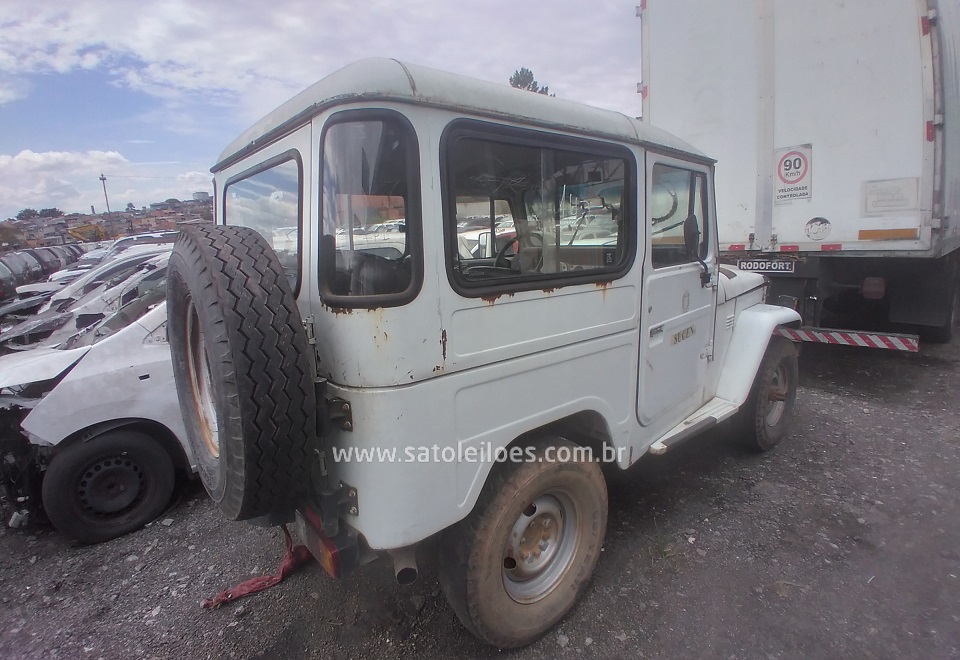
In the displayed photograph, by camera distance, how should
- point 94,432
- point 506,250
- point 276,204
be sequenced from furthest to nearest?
point 94,432 < point 506,250 < point 276,204

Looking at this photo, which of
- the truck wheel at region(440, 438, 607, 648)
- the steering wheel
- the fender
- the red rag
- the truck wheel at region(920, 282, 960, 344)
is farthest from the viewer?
the truck wheel at region(920, 282, 960, 344)

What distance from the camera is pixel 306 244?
6.16 ft

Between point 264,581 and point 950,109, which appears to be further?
point 950,109

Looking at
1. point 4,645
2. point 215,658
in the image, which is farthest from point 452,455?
point 4,645

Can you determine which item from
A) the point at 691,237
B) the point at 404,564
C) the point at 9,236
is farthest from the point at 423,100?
the point at 9,236

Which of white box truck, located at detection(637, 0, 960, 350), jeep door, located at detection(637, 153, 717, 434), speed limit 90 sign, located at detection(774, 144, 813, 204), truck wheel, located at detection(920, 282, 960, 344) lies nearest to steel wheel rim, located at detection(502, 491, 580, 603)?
jeep door, located at detection(637, 153, 717, 434)

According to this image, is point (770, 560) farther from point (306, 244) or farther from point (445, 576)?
point (306, 244)

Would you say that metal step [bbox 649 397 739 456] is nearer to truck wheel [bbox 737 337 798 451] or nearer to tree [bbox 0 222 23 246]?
truck wheel [bbox 737 337 798 451]

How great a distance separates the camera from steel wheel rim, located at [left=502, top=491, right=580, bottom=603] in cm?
234

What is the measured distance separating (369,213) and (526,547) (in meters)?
1.65

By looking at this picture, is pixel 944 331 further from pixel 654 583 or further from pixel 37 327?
pixel 37 327

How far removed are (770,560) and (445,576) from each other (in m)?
1.92

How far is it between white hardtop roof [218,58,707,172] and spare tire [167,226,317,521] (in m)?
0.52

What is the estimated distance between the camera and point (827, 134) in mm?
5102
